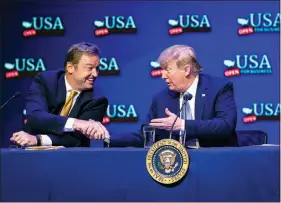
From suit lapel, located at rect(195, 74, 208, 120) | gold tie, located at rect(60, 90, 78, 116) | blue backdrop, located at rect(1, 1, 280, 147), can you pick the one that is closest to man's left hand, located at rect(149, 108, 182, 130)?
suit lapel, located at rect(195, 74, 208, 120)

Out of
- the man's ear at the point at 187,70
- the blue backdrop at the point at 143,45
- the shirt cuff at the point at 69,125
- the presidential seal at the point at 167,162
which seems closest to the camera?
the presidential seal at the point at 167,162

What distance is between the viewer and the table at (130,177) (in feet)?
7.66

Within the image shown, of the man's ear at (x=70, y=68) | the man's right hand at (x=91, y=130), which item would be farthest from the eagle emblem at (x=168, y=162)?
the man's ear at (x=70, y=68)

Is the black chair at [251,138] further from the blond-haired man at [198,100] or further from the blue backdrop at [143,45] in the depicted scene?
the blue backdrop at [143,45]

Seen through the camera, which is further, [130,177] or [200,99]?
[200,99]

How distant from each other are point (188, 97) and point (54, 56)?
2.95 meters

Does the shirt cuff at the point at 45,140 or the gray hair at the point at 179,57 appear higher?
the gray hair at the point at 179,57

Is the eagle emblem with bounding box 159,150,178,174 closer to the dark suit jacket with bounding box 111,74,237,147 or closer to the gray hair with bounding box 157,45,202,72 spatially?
the dark suit jacket with bounding box 111,74,237,147

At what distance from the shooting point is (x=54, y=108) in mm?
3160

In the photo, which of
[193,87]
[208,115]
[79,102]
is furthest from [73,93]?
[208,115]

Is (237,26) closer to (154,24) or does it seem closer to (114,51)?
(154,24)

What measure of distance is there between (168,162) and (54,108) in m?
1.05

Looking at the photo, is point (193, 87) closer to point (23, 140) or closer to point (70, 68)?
point (70, 68)

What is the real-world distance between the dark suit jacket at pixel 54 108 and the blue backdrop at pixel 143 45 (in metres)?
1.90
